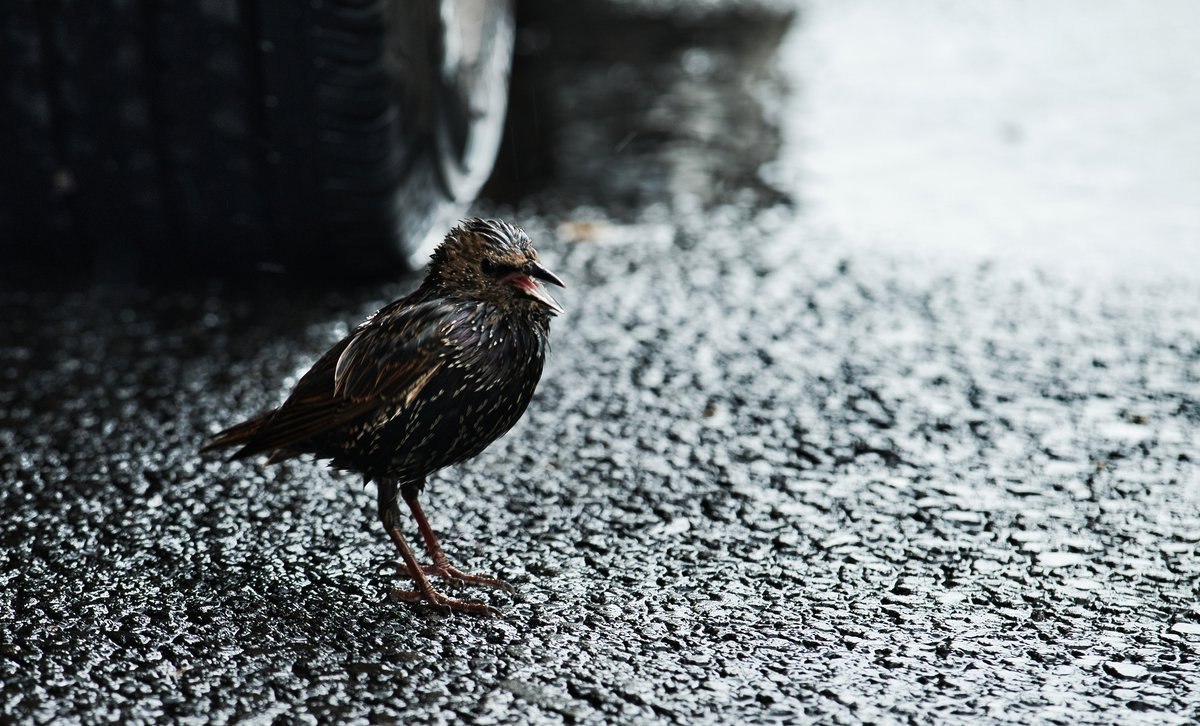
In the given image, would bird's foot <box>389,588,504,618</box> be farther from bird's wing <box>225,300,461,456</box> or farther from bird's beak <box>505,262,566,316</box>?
bird's beak <box>505,262,566,316</box>

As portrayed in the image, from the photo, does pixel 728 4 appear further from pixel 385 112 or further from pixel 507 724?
pixel 507 724

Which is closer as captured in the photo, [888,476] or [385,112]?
[888,476]

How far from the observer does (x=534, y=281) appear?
2643mm

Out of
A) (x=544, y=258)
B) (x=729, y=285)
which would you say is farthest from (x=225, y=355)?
(x=729, y=285)

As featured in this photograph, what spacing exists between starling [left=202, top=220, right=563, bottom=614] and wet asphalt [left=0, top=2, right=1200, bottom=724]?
194mm

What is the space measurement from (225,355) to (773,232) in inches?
71.5

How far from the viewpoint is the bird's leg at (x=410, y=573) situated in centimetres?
255

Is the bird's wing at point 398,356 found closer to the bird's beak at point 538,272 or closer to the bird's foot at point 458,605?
the bird's beak at point 538,272

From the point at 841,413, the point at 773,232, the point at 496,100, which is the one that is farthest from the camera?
the point at 496,100

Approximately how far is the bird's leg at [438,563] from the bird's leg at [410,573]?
3cm

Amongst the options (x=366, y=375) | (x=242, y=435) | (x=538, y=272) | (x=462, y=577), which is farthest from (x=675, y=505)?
(x=242, y=435)

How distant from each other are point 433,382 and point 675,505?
0.67 meters

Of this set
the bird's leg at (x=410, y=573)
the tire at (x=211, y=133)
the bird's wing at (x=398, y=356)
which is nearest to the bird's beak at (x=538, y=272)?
the bird's wing at (x=398, y=356)

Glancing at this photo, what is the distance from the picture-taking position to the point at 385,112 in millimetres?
3834
